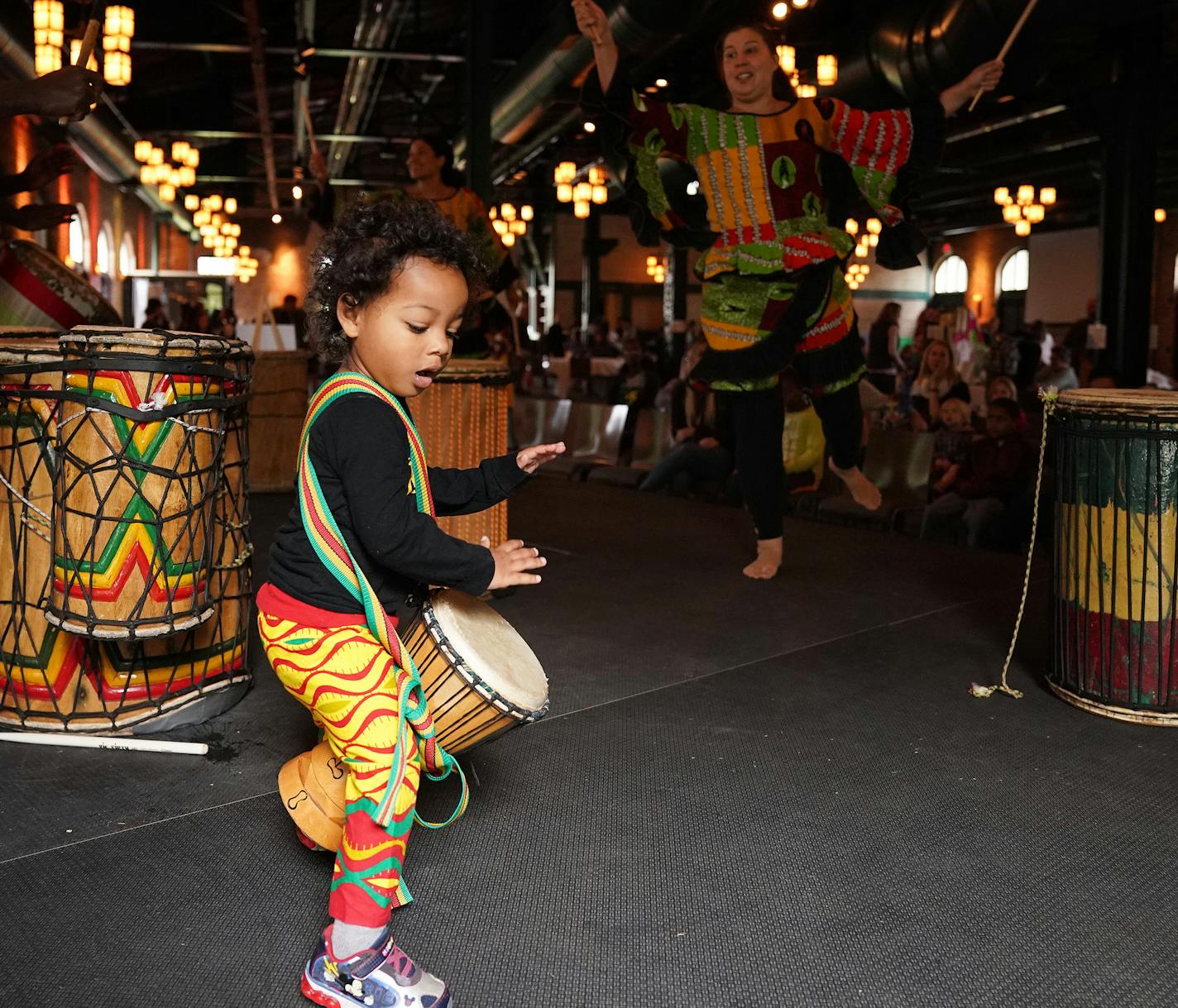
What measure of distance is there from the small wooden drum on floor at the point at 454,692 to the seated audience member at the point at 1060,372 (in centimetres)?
875

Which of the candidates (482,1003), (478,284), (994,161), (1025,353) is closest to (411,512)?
(478,284)

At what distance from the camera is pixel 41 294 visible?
376 cm

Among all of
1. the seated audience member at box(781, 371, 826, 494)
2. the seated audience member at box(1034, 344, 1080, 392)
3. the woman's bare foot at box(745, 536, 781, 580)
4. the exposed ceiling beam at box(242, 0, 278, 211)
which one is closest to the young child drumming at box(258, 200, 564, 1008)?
the woman's bare foot at box(745, 536, 781, 580)

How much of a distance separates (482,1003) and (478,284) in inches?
44.6

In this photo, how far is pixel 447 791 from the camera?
7.50 feet

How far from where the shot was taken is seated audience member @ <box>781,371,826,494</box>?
611cm

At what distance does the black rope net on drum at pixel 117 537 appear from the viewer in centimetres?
242

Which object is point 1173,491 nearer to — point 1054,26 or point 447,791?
point 447,791

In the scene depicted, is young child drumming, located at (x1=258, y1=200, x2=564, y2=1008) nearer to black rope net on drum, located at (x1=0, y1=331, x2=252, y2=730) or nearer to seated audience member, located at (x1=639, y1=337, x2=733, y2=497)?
black rope net on drum, located at (x1=0, y1=331, x2=252, y2=730)

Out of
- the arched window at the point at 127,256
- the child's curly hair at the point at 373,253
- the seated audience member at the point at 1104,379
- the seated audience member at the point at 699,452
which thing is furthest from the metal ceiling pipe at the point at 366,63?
the child's curly hair at the point at 373,253

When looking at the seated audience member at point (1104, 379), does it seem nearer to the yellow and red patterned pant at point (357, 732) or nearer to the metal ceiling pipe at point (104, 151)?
the yellow and red patterned pant at point (357, 732)

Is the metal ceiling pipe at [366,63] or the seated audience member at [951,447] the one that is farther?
the metal ceiling pipe at [366,63]

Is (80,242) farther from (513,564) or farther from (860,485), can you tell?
(513,564)

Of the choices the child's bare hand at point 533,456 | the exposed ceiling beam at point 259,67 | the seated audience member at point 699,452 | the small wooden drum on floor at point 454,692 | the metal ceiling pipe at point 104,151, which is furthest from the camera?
the metal ceiling pipe at point 104,151
